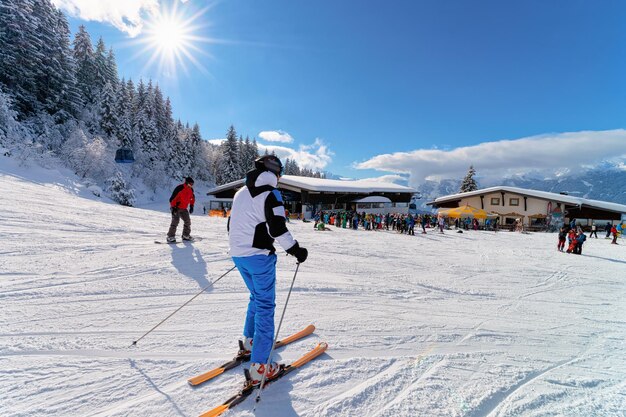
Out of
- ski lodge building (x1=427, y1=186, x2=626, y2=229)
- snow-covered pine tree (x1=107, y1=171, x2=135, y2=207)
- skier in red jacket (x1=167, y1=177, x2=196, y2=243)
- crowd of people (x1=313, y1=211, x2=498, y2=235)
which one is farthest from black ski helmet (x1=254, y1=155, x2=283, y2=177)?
ski lodge building (x1=427, y1=186, x2=626, y2=229)

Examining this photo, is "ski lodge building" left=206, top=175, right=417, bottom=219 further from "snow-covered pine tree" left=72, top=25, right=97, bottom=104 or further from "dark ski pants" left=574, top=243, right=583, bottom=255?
"snow-covered pine tree" left=72, top=25, right=97, bottom=104

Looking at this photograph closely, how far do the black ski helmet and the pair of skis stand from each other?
161 centimetres

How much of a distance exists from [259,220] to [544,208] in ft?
117

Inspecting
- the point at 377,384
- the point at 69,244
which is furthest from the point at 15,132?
the point at 377,384

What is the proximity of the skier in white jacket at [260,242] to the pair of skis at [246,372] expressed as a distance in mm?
81

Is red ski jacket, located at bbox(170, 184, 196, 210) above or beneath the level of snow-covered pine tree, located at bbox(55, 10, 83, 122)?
beneath

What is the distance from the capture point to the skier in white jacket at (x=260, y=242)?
214 cm

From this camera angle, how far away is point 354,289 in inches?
191

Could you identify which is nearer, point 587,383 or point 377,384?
point 377,384

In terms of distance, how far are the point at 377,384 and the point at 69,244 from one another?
253 inches

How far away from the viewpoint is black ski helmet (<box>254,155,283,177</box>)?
2270mm

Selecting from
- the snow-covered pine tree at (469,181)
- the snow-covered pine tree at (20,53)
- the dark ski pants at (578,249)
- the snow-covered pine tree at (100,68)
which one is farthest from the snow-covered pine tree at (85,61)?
the snow-covered pine tree at (469,181)

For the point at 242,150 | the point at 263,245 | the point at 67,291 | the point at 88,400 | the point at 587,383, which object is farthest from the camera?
the point at 242,150

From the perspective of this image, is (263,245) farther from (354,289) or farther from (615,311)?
(615,311)
